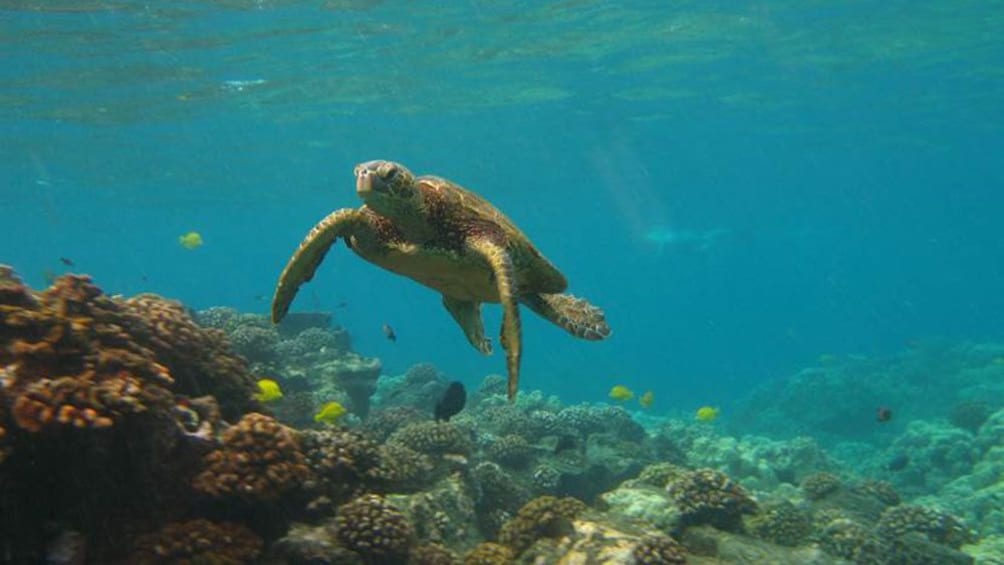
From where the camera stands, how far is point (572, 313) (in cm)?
667

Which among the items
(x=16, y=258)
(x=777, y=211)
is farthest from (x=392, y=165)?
(x=16, y=258)

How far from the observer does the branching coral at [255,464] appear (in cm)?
454

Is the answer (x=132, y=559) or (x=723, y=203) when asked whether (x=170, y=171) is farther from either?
(x=723, y=203)

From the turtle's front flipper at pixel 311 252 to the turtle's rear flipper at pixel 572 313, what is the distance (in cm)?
206

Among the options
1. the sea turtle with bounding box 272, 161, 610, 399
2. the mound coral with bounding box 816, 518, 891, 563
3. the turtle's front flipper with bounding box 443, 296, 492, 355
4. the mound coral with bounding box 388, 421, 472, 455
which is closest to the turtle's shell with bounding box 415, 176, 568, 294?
the sea turtle with bounding box 272, 161, 610, 399

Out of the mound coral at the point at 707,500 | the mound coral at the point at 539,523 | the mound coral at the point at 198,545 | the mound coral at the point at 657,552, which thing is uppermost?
the mound coral at the point at 707,500

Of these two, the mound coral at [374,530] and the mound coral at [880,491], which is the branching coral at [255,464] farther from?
the mound coral at [880,491]

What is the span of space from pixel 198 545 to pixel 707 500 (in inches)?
226

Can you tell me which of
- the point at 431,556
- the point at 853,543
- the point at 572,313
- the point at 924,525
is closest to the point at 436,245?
the point at 572,313

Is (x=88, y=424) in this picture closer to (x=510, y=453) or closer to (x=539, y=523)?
(x=539, y=523)

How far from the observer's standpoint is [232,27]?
20.4 metres

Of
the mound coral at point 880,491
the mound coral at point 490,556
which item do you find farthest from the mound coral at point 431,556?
the mound coral at point 880,491

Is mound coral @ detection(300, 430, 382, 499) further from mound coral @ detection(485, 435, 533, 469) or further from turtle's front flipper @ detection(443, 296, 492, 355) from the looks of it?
mound coral @ detection(485, 435, 533, 469)

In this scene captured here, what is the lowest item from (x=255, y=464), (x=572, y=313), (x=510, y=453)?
(x=255, y=464)
